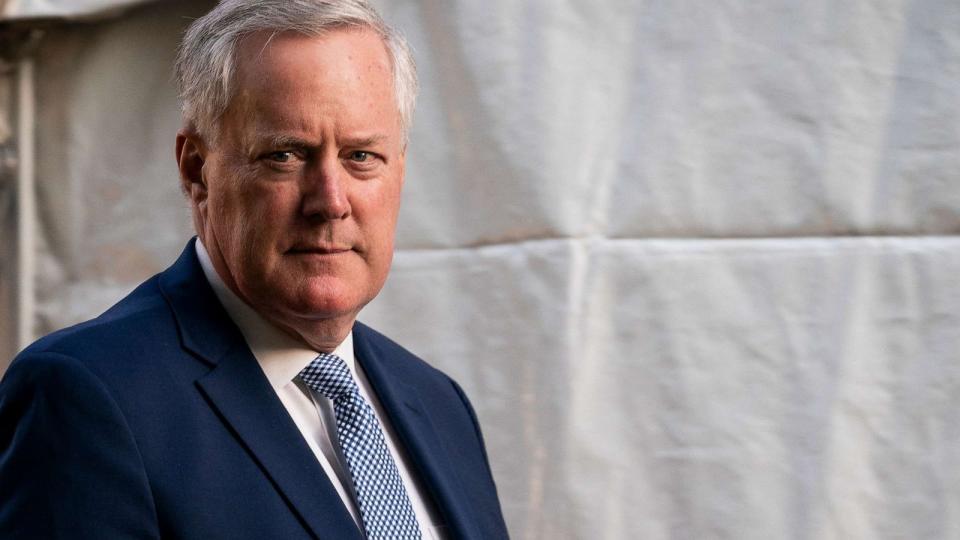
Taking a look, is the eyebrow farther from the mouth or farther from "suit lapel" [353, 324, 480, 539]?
"suit lapel" [353, 324, 480, 539]

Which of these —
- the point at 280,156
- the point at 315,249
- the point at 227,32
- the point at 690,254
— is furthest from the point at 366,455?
the point at 690,254

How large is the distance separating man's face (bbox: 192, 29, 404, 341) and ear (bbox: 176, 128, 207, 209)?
2 centimetres

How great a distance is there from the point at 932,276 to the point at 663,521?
612 mm

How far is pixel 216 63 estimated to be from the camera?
160cm

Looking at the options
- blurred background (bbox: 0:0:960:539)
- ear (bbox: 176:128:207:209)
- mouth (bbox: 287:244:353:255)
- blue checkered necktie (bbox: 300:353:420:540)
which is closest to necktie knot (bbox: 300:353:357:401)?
blue checkered necktie (bbox: 300:353:420:540)

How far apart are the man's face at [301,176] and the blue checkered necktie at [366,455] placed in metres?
0.06

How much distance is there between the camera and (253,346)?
1.67m

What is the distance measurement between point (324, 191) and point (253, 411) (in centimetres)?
28

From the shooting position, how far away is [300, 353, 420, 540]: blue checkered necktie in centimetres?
161

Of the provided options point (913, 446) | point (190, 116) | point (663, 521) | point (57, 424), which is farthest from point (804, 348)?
point (57, 424)

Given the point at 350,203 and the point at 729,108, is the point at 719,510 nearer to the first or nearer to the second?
the point at 729,108

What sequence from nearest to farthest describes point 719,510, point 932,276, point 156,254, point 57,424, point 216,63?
1. point 57,424
2. point 216,63
3. point 932,276
4. point 719,510
5. point 156,254

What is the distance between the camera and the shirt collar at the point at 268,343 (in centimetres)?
166

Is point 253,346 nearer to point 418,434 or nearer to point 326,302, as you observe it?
point 326,302
